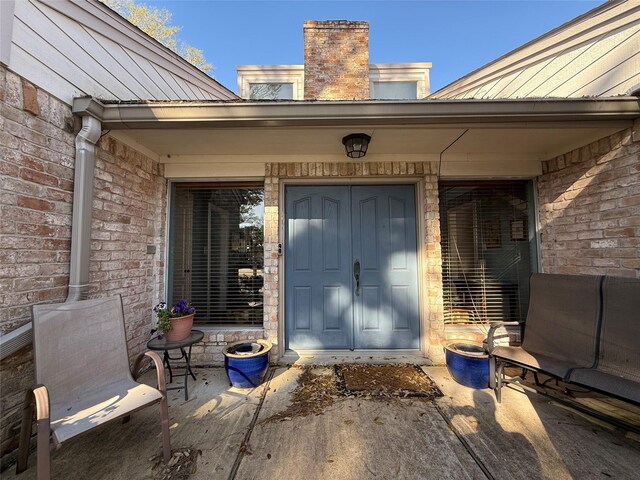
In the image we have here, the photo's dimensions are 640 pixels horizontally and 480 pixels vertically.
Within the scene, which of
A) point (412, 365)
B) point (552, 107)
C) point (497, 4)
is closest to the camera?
point (552, 107)

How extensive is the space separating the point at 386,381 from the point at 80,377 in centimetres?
242

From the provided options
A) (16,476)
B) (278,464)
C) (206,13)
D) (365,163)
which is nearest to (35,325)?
(16,476)

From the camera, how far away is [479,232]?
3334 millimetres

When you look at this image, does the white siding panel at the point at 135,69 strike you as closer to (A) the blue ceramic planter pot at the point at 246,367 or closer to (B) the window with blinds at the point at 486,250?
(A) the blue ceramic planter pot at the point at 246,367

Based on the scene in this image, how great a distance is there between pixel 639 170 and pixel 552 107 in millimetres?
925

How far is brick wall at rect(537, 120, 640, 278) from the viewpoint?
235cm

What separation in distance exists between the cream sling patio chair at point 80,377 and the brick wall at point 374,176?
1.39 metres

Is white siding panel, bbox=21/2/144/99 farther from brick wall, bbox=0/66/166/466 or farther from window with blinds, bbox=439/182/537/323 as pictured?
window with blinds, bbox=439/182/537/323

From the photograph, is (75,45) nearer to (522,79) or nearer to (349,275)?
(349,275)

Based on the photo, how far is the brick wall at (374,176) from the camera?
3.10 m

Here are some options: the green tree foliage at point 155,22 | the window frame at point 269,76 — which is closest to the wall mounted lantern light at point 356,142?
the window frame at point 269,76

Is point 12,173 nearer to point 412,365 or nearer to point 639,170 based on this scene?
point 412,365

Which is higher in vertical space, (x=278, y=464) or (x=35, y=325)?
(x=35, y=325)

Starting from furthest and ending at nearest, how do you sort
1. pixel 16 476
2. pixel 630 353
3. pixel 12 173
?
1. pixel 630 353
2. pixel 12 173
3. pixel 16 476
